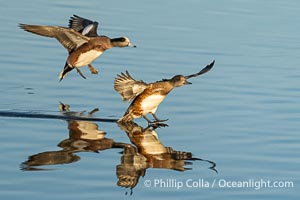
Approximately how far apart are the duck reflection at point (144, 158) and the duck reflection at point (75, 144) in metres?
0.26

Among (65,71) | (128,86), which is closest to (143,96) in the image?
(128,86)

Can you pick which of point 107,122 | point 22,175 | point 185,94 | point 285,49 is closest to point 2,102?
point 107,122

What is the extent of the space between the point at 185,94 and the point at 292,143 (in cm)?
247

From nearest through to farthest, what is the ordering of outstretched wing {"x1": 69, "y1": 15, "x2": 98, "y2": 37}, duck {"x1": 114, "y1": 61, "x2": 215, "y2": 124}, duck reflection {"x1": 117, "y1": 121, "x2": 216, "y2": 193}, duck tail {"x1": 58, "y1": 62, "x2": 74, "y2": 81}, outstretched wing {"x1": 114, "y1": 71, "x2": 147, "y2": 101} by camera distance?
duck reflection {"x1": 117, "y1": 121, "x2": 216, "y2": 193} → outstretched wing {"x1": 114, "y1": 71, "x2": 147, "y2": 101} → duck {"x1": 114, "y1": 61, "x2": 215, "y2": 124} → duck tail {"x1": 58, "y1": 62, "x2": 74, "y2": 81} → outstretched wing {"x1": 69, "y1": 15, "x2": 98, "y2": 37}

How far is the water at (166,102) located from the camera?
8125 millimetres

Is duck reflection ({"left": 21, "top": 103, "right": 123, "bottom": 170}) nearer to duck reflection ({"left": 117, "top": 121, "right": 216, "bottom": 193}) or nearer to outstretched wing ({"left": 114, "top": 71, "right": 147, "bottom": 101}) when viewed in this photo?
duck reflection ({"left": 117, "top": 121, "right": 216, "bottom": 193})

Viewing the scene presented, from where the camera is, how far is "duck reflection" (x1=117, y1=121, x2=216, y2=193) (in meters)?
8.36

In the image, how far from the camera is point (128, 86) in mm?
10641

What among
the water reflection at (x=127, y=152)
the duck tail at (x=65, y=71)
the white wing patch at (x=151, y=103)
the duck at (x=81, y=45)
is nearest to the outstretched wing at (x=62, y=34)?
the duck at (x=81, y=45)

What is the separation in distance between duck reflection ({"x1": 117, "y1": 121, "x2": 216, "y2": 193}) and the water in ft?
0.09

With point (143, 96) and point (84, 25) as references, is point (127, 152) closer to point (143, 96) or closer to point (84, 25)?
point (143, 96)

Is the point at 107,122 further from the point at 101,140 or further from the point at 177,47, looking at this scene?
the point at 177,47

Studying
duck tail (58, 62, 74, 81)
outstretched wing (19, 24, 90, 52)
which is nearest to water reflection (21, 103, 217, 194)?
duck tail (58, 62, 74, 81)

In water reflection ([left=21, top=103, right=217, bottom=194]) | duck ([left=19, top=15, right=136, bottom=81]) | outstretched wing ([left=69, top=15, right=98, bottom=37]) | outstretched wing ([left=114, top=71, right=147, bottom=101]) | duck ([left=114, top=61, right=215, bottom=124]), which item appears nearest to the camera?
water reflection ([left=21, top=103, right=217, bottom=194])
